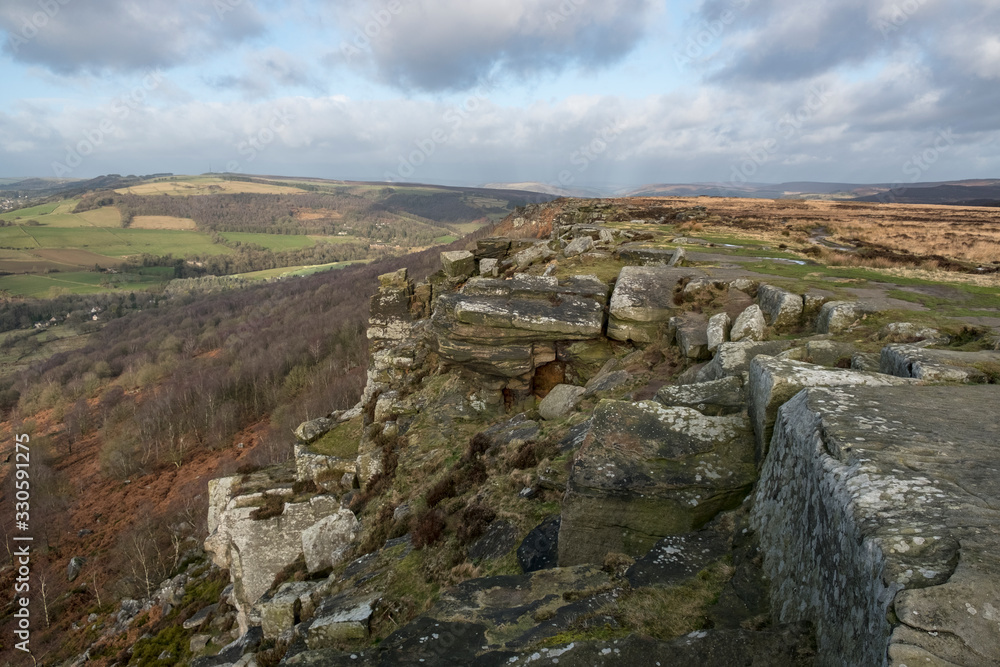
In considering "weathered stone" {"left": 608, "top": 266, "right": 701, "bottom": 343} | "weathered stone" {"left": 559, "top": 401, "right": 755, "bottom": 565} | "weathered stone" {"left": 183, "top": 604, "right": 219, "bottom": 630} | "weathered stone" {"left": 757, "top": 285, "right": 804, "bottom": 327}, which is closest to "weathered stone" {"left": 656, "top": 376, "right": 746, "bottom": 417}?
"weathered stone" {"left": 559, "top": 401, "right": 755, "bottom": 565}

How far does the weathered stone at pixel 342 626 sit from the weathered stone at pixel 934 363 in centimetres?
922

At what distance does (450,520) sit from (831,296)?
12.3 m

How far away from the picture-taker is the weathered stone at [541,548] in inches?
290

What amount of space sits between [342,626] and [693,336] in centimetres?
1055

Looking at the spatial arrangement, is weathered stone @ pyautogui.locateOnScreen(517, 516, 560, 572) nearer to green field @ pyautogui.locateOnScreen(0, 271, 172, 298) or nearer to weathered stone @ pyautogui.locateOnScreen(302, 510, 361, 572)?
weathered stone @ pyautogui.locateOnScreen(302, 510, 361, 572)

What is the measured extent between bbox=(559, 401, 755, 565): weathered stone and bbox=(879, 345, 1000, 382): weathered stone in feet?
8.65

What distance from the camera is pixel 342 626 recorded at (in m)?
7.05

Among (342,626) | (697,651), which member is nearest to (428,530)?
(342,626)

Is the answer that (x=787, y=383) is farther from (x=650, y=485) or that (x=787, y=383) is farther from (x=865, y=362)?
(x=865, y=362)

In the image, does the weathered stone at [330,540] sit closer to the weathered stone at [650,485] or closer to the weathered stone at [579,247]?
the weathered stone at [650,485]

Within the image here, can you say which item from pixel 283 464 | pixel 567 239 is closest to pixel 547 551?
pixel 283 464

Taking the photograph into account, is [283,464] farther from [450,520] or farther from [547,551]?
[547,551]

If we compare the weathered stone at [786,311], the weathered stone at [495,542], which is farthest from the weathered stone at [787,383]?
the weathered stone at [786,311]

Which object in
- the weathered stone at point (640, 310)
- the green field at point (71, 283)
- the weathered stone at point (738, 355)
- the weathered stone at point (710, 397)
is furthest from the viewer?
the green field at point (71, 283)
